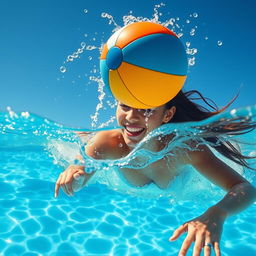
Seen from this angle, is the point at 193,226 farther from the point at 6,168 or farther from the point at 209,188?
the point at 6,168

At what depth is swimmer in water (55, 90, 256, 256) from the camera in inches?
111

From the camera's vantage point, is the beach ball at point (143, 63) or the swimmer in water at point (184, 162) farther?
the beach ball at point (143, 63)

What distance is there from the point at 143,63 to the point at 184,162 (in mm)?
2448

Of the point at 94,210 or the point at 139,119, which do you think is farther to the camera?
the point at 94,210

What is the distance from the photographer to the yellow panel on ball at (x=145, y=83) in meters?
3.44

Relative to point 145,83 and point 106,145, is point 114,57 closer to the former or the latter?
point 145,83

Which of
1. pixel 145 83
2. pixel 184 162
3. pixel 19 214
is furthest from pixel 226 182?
pixel 19 214

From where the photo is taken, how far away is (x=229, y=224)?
6.25 m

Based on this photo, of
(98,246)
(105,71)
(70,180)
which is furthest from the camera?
(98,246)

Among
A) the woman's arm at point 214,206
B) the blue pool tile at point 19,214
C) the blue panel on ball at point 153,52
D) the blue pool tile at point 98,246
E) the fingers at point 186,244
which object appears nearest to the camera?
the fingers at point 186,244

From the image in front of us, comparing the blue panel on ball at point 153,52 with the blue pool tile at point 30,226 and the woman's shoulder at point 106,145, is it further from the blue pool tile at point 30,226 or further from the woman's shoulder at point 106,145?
the blue pool tile at point 30,226

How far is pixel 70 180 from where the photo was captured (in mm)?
4227

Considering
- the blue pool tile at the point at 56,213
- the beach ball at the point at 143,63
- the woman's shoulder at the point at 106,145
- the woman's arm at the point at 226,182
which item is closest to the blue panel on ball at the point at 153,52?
the beach ball at the point at 143,63

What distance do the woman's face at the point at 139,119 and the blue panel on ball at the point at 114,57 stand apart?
832 millimetres
